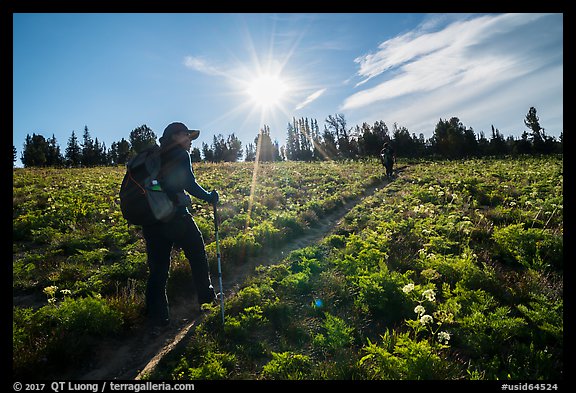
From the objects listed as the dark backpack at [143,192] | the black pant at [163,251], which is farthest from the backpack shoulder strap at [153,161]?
the black pant at [163,251]

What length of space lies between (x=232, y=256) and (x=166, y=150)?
160 inches

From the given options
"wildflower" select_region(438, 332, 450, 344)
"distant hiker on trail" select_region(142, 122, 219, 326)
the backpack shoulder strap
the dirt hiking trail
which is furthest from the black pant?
"wildflower" select_region(438, 332, 450, 344)

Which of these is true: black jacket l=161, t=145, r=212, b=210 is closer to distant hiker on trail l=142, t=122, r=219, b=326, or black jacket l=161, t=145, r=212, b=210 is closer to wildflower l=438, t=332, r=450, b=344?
distant hiker on trail l=142, t=122, r=219, b=326

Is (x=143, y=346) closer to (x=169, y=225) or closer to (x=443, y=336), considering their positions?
(x=169, y=225)

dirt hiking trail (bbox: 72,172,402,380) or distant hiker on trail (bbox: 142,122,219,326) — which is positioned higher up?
distant hiker on trail (bbox: 142,122,219,326)

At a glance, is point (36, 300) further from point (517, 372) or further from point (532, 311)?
point (532, 311)

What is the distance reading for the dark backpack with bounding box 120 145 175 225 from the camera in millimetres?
4461

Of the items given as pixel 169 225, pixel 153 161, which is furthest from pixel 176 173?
pixel 169 225

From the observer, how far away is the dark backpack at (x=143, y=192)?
4.46 metres

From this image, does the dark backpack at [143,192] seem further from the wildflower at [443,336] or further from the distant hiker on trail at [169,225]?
the wildflower at [443,336]

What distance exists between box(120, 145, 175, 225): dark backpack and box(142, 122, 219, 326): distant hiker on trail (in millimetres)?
286

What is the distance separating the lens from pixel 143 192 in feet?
14.6

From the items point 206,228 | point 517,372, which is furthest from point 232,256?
point 517,372

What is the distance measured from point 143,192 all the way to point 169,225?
81cm
